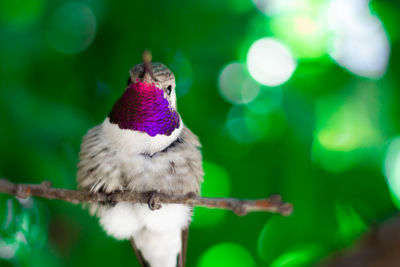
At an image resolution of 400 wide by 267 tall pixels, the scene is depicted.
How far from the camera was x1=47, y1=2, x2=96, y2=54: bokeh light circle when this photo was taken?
157cm

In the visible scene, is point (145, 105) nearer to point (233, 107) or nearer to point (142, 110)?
point (142, 110)

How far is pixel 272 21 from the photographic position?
1582mm

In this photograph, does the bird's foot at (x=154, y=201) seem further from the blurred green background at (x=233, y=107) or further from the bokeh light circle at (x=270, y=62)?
the bokeh light circle at (x=270, y=62)

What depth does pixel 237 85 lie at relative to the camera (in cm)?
163

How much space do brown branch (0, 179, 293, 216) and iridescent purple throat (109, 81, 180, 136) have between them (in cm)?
18

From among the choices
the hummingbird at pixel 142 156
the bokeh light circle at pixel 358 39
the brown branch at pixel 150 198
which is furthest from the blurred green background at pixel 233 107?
the brown branch at pixel 150 198

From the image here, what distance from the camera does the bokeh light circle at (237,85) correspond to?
160 cm

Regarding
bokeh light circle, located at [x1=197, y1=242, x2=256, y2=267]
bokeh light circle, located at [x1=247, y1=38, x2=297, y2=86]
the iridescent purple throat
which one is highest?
bokeh light circle, located at [x1=247, y1=38, x2=297, y2=86]

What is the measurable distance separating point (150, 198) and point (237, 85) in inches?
30.8

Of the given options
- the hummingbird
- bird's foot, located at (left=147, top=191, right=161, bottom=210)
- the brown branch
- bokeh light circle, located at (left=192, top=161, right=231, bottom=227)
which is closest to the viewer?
the brown branch

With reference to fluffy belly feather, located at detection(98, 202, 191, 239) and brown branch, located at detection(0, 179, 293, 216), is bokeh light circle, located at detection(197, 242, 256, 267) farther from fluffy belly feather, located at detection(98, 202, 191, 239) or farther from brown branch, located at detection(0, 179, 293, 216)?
brown branch, located at detection(0, 179, 293, 216)

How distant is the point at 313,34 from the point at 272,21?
0.54 ft

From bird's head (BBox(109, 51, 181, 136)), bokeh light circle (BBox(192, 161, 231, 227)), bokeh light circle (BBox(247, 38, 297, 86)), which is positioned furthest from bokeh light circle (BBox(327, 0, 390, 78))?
bird's head (BBox(109, 51, 181, 136))

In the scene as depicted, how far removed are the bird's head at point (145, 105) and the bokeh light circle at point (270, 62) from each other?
523 millimetres
